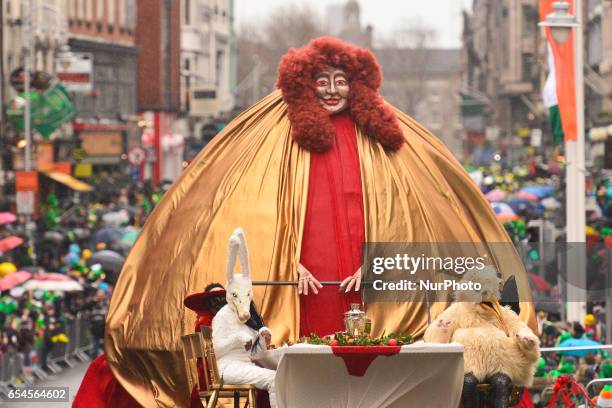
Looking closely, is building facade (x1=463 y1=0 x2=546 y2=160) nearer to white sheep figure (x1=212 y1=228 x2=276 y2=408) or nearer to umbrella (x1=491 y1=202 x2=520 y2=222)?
umbrella (x1=491 y1=202 x2=520 y2=222)

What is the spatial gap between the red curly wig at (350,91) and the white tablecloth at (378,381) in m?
3.30

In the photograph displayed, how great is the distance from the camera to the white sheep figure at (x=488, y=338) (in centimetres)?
1255

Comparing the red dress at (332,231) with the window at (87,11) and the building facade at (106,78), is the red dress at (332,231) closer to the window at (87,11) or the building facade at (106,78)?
the building facade at (106,78)

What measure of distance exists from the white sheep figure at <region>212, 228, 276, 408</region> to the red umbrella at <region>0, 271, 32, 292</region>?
11419mm

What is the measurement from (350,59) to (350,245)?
1562 mm

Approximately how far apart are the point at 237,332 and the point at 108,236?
20834 millimetres

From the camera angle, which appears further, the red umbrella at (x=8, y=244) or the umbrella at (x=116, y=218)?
the umbrella at (x=116, y=218)

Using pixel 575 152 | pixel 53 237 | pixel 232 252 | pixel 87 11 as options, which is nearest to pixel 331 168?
pixel 232 252

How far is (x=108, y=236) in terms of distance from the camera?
33.4m

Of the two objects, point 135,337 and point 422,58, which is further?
point 422,58

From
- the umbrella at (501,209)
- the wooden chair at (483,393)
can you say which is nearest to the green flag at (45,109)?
the umbrella at (501,209)

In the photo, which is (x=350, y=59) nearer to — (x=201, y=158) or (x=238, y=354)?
(x=201, y=158)

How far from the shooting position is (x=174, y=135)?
7606 cm

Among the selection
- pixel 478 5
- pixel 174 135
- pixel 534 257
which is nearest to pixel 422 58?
pixel 478 5
